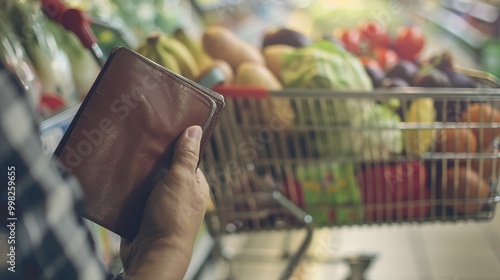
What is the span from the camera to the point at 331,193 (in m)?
1.48

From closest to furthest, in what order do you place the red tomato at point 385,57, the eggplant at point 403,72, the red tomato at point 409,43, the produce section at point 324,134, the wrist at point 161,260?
the wrist at point 161,260 < the produce section at point 324,134 < the eggplant at point 403,72 < the red tomato at point 385,57 < the red tomato at point 409,43

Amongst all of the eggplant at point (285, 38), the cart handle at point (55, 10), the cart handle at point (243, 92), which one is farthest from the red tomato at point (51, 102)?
the eggplant at point (285, 38)

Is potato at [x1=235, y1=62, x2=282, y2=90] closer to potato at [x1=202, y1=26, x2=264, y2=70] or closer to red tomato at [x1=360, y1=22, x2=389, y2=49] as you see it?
potato at [x1=202, y1=26, x2=264, y2=70]

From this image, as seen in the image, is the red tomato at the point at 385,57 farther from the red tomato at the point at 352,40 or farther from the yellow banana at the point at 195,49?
the yellow banana at the point at 195,49

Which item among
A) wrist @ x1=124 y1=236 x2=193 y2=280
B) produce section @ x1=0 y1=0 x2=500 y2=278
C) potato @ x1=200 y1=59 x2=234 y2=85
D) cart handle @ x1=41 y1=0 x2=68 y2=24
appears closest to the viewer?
wrist @ x1=124 y1=236 x2=193 y2=280

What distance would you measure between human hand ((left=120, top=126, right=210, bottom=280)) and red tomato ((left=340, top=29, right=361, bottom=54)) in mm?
1251

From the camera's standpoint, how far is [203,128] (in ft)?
2.46

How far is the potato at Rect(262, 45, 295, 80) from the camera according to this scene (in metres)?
1.58

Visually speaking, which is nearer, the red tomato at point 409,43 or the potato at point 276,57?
the potato at point 276,57

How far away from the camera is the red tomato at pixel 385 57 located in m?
1.74

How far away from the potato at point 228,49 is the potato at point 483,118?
1.58 feet

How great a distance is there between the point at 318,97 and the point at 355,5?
5.94 feet

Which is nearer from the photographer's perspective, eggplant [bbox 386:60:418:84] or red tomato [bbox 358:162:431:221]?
red tomato [bbox 358:162:431:221]

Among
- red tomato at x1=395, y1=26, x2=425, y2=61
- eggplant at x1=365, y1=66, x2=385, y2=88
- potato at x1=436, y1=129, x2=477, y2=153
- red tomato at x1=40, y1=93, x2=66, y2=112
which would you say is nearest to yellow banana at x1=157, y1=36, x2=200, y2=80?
red tomato at x1=40, y1=93, x2=66, y2=112
